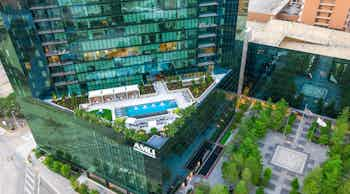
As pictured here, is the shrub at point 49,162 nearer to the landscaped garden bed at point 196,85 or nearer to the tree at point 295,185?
the landscaped garden bed at point 196,85

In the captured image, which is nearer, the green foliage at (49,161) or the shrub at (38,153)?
the green foliage at (49,161)

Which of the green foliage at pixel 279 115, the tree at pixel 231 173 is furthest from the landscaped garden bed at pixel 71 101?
the green foliage at pixel 279 115

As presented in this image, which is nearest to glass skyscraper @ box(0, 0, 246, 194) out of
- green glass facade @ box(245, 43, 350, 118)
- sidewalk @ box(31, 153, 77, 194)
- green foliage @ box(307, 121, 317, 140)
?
sidewalk @ box(31, 153, 77, 194)

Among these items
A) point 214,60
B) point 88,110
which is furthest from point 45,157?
point 214,60

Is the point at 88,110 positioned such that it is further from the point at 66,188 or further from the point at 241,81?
the point at 241,81

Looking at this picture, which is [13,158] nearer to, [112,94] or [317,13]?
[112,94]

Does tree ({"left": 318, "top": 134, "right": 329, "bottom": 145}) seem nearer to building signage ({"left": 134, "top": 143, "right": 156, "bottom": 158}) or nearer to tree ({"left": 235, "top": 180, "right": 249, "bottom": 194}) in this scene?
tree ({"left": 235, "top": 180, "right": 249, "bottom": 194})
